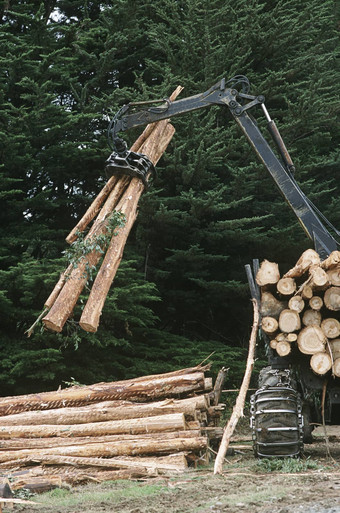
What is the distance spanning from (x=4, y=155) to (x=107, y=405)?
542cm

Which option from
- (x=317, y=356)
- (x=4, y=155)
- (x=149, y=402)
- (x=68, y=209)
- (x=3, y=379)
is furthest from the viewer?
(x=68, y=209)

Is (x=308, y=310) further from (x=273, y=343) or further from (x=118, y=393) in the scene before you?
(x=118, y=393)

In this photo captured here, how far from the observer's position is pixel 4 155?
395 inches

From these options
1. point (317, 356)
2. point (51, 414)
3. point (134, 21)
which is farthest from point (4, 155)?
point (317, 356)

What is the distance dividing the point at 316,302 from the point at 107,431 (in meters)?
2.61

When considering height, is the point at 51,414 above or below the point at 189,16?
below

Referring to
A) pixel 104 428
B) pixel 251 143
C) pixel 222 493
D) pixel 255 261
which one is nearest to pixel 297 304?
pixel 255 261

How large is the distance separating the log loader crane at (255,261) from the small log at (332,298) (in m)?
0.66

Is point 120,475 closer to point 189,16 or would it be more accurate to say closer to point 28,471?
point 28,471

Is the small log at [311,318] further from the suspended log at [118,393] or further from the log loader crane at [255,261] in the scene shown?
the suspended log at [118,393]

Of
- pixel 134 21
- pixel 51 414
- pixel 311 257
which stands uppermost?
pixel 134 21

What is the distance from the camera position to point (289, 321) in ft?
17.8

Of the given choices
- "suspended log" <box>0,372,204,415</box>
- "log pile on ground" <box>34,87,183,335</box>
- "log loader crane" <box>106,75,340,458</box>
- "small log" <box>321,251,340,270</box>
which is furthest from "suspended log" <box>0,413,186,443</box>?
"small log" <box>321,251,340,270</box>

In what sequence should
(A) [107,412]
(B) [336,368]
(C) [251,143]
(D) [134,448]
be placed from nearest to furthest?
1. (B) [336,368]
2. (D) [134,448]
3. (A) [107,412]
4. (C) [251,143]
